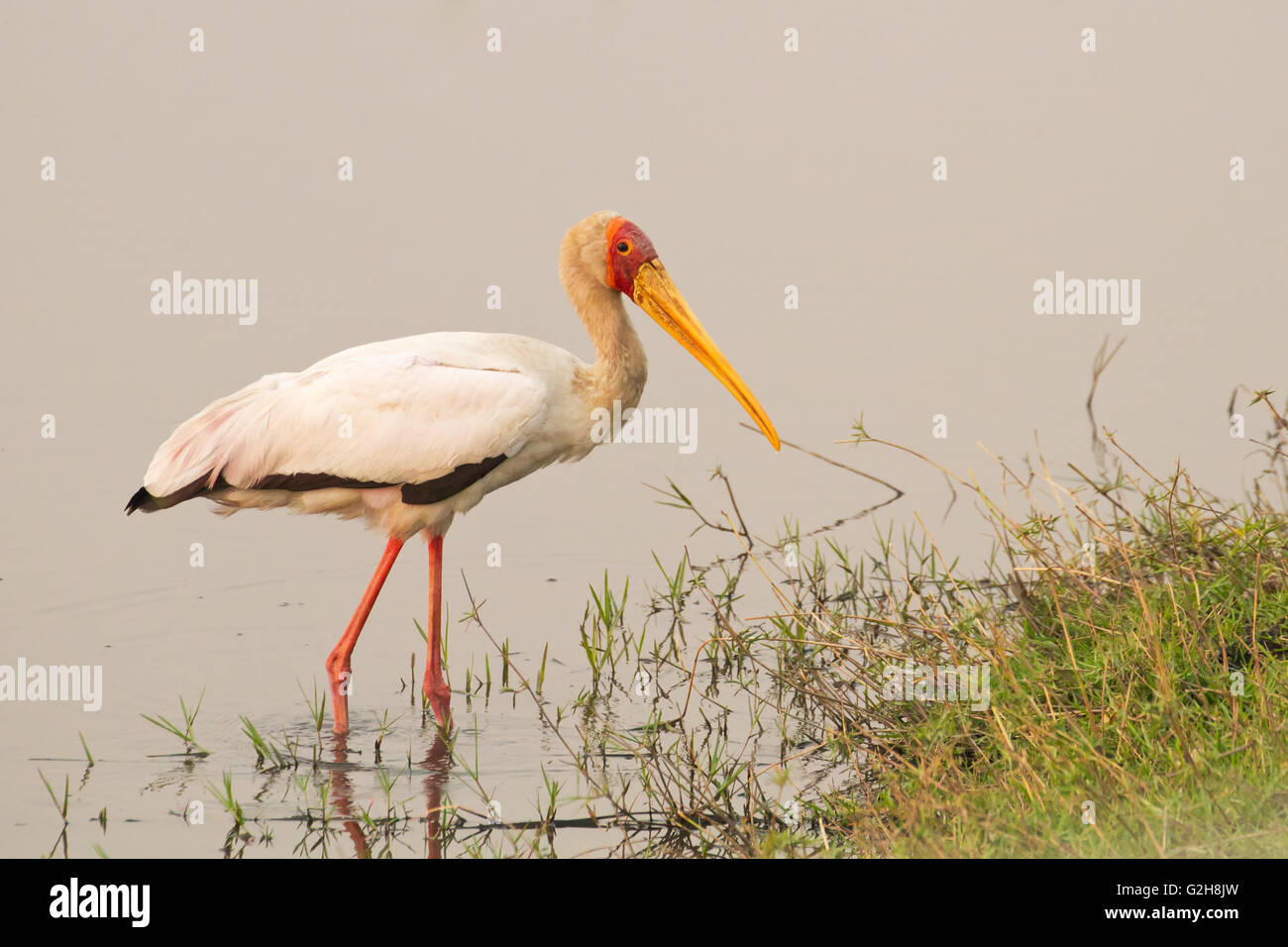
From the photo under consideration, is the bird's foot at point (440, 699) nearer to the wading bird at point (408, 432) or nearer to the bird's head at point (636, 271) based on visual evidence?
the wading bird at point (408, 432)

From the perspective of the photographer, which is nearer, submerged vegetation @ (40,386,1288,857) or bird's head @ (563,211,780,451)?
submerged vegetation @ (40,386,1288,857)

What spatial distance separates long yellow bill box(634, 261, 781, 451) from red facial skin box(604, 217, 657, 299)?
0.03 meters

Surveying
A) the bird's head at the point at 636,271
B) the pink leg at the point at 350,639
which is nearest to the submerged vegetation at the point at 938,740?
the pink leg at the point at 350,639

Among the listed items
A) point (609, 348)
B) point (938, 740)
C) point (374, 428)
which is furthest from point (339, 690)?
point (938, 740)

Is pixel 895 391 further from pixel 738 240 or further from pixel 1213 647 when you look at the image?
pixel 1213 647

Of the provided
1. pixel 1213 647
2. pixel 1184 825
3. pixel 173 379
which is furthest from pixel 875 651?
pixel 173 379

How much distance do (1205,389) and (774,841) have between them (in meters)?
6.50

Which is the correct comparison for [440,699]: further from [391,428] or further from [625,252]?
[625,252]

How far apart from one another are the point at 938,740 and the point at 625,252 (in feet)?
8.67

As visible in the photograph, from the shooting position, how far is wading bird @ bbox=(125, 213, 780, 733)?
19.4 ft

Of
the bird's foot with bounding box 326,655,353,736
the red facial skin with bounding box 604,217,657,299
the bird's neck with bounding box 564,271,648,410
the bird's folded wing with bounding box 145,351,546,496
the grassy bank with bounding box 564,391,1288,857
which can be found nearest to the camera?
the grassy bank with bounding box 564,391,1288,857

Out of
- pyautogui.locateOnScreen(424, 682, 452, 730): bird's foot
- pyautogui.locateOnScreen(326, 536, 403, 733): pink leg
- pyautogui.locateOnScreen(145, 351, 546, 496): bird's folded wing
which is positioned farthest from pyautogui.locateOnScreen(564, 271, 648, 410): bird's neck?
pyautogui.locateOnScreen(424, 682, 452, 730): bird's foot

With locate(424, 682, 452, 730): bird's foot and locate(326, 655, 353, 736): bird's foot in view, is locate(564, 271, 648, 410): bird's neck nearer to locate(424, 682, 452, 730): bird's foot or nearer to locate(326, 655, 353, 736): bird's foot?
locate(424, 682, 452, 730): bird's foot

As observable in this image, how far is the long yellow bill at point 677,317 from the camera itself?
6328mm
